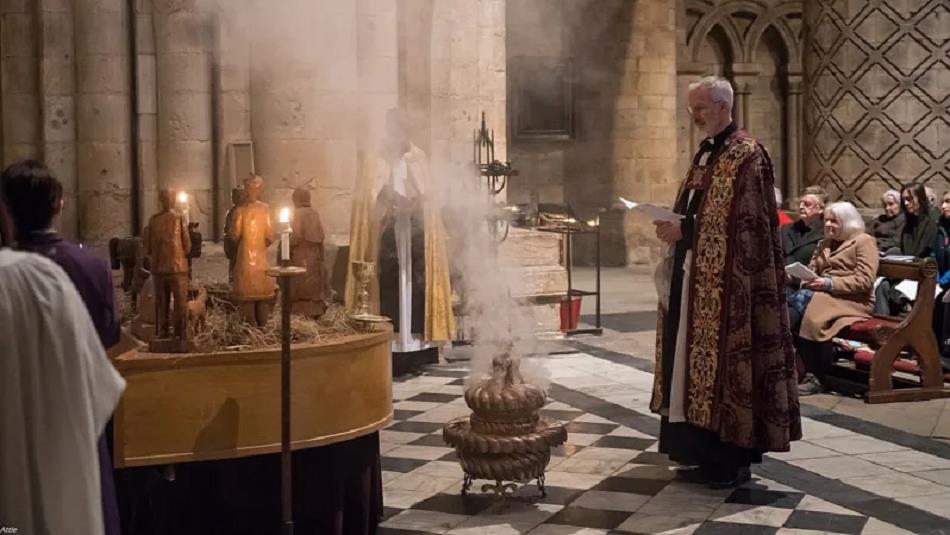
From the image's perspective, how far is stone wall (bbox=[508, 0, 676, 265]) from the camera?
16312mm

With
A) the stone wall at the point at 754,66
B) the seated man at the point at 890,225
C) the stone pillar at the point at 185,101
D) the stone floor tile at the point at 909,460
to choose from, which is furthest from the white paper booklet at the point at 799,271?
the stone wall at the point at 754,66

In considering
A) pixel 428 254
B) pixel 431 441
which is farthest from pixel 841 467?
pixel 428 254

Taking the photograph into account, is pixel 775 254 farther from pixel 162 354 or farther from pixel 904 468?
pixel 162 354

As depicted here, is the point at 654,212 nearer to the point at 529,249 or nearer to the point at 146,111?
the point at 146,111

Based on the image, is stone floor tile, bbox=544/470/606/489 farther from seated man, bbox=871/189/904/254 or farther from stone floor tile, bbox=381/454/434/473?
seated man, bbox=871/189/904/254

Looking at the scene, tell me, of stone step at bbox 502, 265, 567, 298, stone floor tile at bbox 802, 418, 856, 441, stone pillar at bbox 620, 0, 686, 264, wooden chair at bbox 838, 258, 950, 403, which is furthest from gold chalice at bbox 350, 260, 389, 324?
stone pillar at bbox 620, 0, 686, 264

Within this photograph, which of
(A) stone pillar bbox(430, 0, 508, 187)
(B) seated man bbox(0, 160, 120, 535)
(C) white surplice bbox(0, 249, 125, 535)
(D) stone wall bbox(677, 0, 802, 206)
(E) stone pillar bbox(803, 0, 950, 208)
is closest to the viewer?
(C) white surplice bbox(0, 249, 125, 535)

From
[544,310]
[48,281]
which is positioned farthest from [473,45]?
[48,281]

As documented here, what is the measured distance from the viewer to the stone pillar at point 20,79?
24.8 feet

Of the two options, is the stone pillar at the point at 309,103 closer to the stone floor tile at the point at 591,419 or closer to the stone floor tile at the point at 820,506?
the stone floor tile at the point at 591,419

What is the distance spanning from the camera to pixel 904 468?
5641 millimetres

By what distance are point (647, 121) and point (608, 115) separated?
1.79 feet

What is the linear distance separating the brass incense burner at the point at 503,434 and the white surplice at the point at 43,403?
230 centimetres

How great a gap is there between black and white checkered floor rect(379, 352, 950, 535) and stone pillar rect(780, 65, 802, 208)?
11.5m
